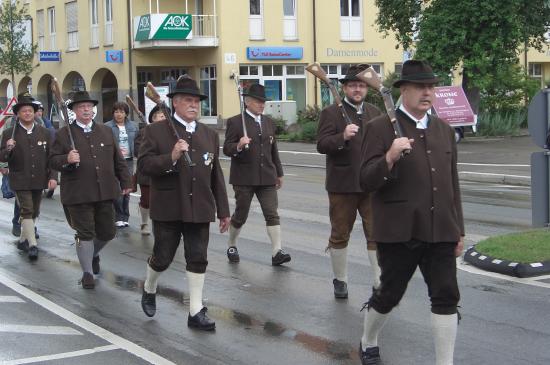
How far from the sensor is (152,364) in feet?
19.1

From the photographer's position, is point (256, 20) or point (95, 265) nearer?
point (95, 265)

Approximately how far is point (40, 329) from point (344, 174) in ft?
9.80

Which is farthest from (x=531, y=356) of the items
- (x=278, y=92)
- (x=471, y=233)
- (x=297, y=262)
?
(x=278, y=92)

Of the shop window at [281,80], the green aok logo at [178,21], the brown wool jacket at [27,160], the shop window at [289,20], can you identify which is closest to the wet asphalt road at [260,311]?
the brown wool jacket at [27,160]

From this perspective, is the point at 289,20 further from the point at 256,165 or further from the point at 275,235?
the point at 275,235

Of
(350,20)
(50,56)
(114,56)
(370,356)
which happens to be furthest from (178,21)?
(370,356)

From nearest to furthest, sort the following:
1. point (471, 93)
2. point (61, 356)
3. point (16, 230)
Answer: point (61, 356) → point (16, 230) → point (471, 93)

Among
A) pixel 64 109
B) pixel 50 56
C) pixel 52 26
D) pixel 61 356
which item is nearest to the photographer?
pixel 61 356

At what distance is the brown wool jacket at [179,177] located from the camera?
264 inches

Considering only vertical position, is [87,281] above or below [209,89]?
below

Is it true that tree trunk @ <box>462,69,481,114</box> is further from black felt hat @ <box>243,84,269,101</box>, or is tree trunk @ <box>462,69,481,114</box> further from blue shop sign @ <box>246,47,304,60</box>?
black felt hat @ <box>243,84,269,101</box>

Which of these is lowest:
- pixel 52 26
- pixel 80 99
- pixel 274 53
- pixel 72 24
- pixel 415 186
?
pixel 415 186

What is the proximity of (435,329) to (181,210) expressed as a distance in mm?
2495

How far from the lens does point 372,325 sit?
555cm
